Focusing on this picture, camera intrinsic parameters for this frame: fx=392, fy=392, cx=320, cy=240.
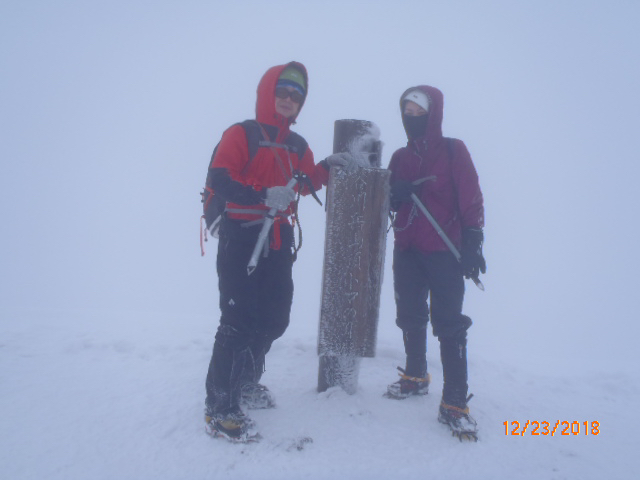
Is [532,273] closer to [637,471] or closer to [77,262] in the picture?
[637,471]

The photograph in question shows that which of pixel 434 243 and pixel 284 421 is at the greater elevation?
pixel 434 243

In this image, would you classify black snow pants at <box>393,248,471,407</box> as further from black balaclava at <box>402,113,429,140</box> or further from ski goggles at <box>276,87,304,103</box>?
ski goggles at <box>276,87,304,103</box>

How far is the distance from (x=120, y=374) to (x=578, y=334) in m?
27.2

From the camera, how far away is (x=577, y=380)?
16.4ft

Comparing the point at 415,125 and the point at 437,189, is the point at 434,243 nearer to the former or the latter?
the point at 437,189

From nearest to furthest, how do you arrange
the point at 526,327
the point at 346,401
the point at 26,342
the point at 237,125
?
the point at 237,125 < the point at 346,401 < the point at 26,342 < the point at 526,327

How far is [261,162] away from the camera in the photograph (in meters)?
3.28

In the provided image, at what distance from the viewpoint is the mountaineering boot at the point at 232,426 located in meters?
2.90

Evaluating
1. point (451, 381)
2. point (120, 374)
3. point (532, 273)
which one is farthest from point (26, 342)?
point (532, 273)

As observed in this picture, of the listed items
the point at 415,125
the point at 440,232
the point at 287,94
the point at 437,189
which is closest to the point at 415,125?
the point at 415,125

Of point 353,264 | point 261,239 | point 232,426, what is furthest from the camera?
point 353,264

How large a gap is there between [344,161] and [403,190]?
622 mm

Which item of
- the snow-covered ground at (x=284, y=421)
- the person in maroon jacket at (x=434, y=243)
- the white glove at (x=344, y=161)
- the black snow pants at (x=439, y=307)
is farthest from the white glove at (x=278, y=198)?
the snow-covered ground at (x=284, y=421)

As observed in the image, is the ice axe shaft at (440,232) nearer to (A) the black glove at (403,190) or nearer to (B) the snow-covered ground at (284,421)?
(A) the black glove at (403,190)
